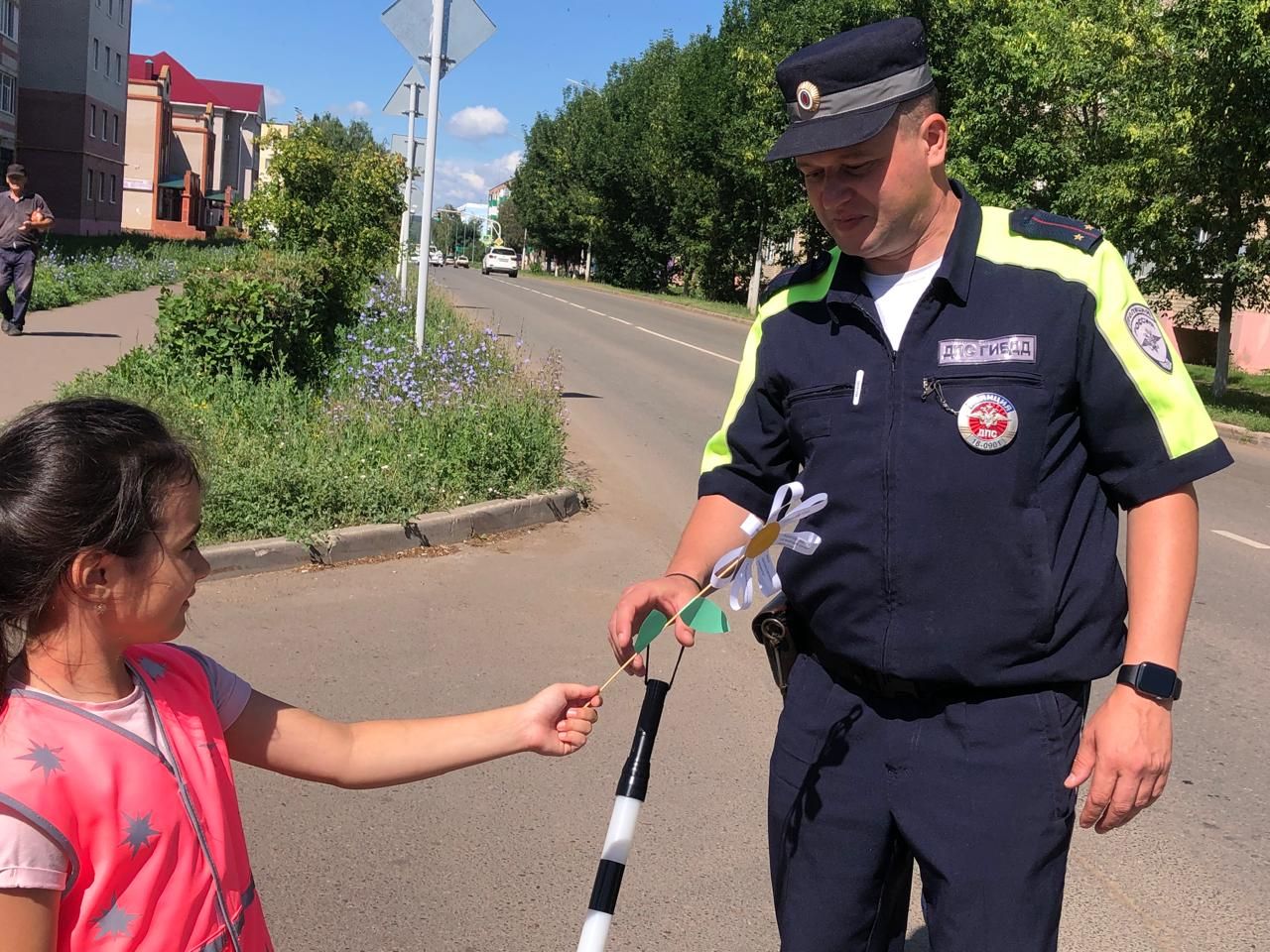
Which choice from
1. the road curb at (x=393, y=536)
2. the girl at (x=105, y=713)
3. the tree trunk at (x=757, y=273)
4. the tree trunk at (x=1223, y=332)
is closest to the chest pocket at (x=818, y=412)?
the girl at (x=105, y=713)

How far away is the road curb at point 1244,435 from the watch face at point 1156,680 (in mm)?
14438

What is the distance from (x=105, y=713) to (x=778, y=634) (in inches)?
46.5

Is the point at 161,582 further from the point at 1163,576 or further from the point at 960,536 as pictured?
the point at 1163,576

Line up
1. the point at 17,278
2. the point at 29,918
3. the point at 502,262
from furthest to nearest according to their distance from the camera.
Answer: the point at 502,262, the point at 17,278, the point at 29,918

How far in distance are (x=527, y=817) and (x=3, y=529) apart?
272 cm

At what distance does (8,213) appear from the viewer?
14055mm

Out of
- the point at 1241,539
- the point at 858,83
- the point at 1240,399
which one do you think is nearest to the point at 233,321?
the point at 1241,539

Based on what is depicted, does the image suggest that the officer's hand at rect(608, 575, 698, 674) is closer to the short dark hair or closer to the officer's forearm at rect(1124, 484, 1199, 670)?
the officer's forearm at rect(1124, 484, 1199, 670)

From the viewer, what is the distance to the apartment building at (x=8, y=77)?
2005 inches

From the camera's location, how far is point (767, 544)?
5.84 feet

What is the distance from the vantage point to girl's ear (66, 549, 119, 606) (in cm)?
156

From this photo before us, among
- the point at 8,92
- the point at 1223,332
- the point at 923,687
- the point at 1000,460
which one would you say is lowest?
the point at 923,687

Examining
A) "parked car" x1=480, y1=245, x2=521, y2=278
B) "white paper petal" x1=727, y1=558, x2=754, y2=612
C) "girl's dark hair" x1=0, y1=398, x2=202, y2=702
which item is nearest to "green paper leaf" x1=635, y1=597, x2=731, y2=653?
"white paper petal" x1=727, y1=558, x2=754, y2=612

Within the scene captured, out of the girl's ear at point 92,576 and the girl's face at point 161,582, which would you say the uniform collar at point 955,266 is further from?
the girl's ear at point 92,576
